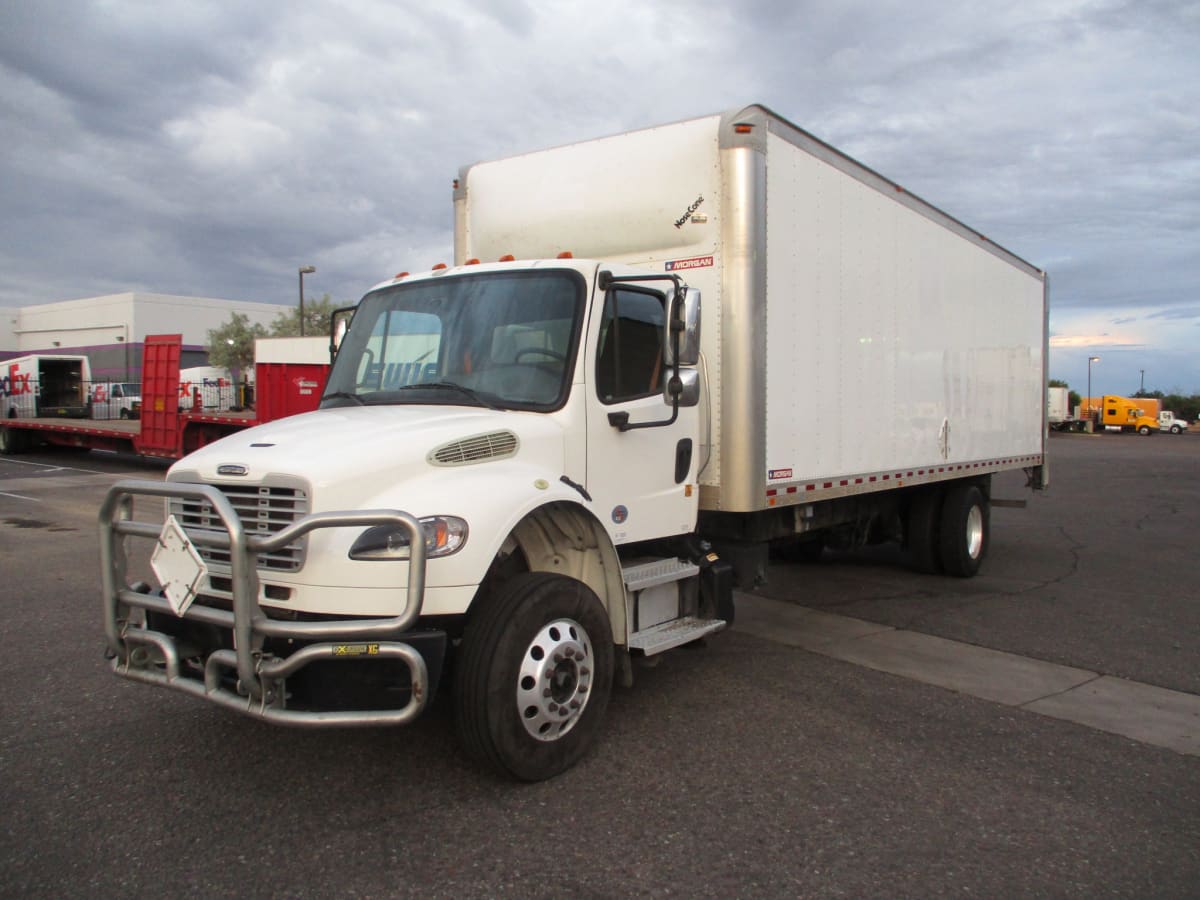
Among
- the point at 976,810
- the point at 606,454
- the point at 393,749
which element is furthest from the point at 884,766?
the point at 393,749

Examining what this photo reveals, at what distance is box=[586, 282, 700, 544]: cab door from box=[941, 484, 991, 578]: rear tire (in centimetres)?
511

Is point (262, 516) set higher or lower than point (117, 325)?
lower

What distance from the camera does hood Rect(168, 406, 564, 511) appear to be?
3.78m

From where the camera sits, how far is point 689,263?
18.8ft

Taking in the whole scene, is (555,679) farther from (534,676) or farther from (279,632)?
(279,632)

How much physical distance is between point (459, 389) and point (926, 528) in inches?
255

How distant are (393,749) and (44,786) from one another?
1521mm

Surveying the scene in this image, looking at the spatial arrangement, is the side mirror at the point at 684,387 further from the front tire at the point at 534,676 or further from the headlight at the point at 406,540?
the headlight at the point at 406,540

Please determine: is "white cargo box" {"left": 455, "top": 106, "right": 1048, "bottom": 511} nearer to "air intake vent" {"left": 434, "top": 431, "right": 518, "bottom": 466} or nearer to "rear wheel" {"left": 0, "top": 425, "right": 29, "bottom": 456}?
"air intake vent" {"left": 434, "top": 431, "right": 518, "bottom": 466}

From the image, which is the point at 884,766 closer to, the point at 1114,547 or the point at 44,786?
the point at 44,786

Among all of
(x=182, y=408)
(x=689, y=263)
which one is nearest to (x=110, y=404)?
(x=182, y=408)

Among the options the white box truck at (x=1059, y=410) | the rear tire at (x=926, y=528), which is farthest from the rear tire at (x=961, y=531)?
the white box truck at (x=1059, y=410)

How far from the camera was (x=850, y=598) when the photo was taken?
867cm

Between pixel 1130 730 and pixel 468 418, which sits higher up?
pixel 468 418
